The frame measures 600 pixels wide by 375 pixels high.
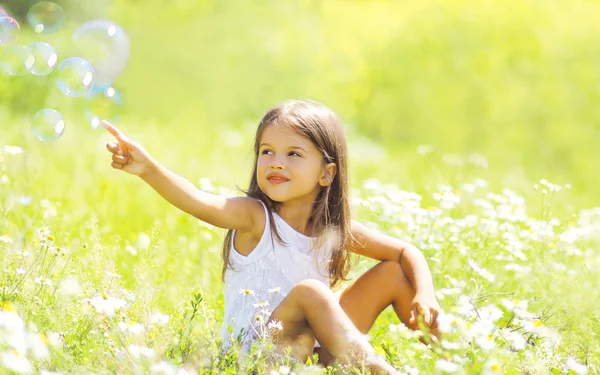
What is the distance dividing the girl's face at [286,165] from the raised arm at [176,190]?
11cm

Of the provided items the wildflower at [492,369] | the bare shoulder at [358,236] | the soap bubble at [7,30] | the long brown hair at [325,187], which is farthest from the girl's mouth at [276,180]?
the soap bubble at [7,30]

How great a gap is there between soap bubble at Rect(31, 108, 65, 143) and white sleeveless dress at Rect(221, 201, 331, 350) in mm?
837

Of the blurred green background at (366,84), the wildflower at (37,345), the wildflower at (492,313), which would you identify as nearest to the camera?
the wildflower at (37,345)

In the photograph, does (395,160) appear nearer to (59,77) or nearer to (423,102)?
(423,102)

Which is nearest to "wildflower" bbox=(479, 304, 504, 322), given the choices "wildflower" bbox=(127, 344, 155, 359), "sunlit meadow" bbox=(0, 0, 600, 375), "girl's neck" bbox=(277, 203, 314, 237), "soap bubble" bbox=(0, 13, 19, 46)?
"sunlit meadow" bbox=(0, 0, 600, 375)

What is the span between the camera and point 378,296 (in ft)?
9.16

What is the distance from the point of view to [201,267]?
3.64 m

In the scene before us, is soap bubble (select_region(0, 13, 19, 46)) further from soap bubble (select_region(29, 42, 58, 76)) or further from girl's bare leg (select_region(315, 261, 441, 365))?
girl's bare leg (select_region(315, 261, 441, 365))

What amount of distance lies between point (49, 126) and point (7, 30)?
612mm

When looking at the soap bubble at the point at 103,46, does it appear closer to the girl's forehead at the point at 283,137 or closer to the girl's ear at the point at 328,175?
the girl's forehead at the point at 283,137

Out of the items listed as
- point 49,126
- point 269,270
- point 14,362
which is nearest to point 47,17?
point 49,126

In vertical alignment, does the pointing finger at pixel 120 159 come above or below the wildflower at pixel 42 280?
Answer: above

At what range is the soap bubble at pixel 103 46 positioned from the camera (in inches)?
130

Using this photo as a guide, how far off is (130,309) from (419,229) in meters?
1.42
